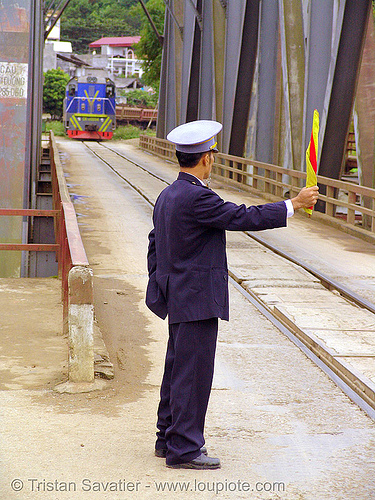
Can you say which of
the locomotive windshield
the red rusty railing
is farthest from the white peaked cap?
the locomotive windshield

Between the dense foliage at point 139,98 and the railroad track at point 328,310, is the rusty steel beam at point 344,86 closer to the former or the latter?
the railroad track at point 328,310

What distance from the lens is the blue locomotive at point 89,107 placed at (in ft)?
152

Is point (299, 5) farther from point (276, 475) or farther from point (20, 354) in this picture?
point (276, 475)

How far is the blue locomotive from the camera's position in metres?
46.2

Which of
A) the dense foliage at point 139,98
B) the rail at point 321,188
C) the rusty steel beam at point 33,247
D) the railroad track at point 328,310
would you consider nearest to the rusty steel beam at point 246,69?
the rail at point 321,188

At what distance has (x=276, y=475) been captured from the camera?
4.11 meters

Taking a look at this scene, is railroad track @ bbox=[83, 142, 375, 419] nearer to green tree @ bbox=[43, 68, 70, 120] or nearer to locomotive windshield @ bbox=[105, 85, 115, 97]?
locomotive windshield @ bbox=[105, 85, 115, 97]

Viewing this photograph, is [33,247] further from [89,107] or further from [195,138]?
[89,107]

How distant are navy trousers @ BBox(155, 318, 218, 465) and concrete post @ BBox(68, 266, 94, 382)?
5.24 ft

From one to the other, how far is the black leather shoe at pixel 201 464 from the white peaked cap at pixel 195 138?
5.79 feet

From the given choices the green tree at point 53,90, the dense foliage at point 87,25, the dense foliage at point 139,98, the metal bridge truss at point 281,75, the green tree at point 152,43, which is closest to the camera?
the metal bridge truss at point 281,75

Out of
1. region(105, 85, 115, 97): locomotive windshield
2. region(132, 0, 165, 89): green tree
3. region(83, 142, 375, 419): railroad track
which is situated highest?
region(132, 0, 165, 89): green tree

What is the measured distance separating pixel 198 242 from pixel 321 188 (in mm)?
13590

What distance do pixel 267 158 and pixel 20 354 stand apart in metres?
16.6
